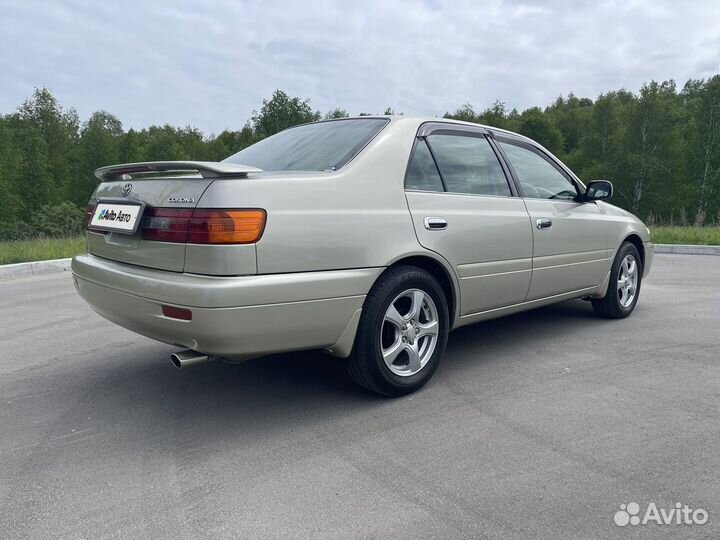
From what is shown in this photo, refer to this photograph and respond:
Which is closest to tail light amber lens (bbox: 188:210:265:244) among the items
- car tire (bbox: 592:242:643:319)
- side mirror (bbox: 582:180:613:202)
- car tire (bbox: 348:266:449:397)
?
car tire (bbox: 348:266:449:397)

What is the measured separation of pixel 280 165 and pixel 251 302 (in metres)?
1.10

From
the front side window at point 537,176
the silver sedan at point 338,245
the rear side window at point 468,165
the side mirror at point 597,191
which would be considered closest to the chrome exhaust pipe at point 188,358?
the silver sedan at point 338,245

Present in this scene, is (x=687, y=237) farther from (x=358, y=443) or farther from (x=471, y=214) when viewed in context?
(x=358, y=443)

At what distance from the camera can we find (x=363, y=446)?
8.24ft

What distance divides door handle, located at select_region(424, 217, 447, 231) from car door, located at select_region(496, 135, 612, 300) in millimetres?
957

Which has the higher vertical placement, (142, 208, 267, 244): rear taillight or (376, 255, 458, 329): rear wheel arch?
(142, 208, 267, 244): rear taillight

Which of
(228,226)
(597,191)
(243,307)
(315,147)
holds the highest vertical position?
(315,147)

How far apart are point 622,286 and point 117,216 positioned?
4.28 meters

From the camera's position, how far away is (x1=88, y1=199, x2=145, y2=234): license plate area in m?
2.73

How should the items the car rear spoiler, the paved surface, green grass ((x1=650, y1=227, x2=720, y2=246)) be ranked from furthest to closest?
green grass ((x1=650, y1=227, x2=720, y2=246)), the car rear spoiler, the paved surface

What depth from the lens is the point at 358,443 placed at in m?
2.54

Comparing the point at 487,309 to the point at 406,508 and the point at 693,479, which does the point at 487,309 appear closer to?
the point at 693,479

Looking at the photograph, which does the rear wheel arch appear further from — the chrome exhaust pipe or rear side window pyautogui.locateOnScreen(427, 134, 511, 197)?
the chrome exhaust pipe

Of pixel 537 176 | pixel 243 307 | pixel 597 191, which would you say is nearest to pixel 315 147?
pixel 243 307
